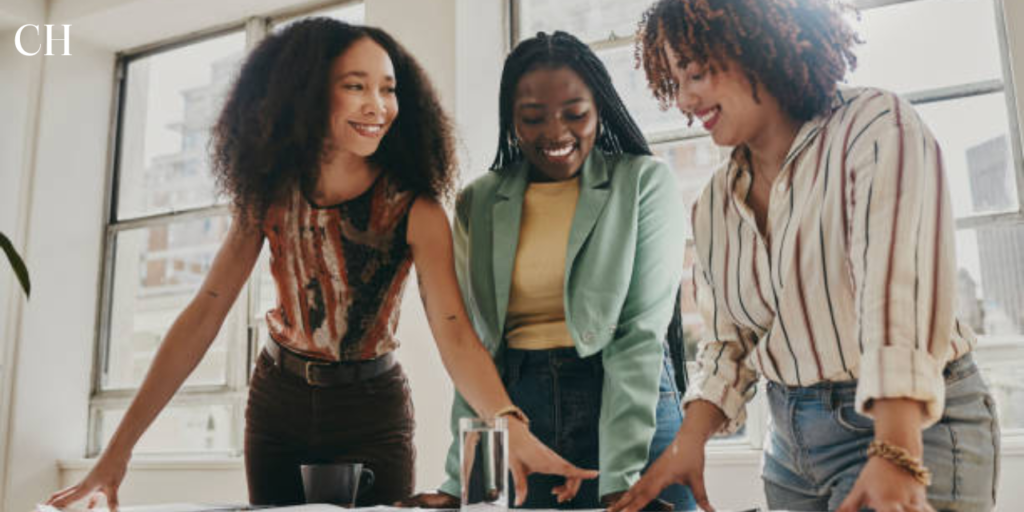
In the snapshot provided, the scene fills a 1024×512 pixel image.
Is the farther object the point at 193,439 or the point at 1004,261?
the point at 193,439

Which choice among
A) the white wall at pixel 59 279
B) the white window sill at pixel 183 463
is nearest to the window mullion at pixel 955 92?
the white window sill at pixel 183 463

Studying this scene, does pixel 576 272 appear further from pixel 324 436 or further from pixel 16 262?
pixel 16 262

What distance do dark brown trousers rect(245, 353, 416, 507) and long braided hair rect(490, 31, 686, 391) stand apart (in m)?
0.49

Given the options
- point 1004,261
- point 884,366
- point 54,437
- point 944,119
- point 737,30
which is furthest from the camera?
point 54,437

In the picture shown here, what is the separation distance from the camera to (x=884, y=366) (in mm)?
815

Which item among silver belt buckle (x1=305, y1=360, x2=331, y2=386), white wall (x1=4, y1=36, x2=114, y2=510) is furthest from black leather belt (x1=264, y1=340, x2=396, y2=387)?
white wall (x1=4, y1=36, x2=114, y2=510)

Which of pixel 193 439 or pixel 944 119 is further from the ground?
pixel 944 119

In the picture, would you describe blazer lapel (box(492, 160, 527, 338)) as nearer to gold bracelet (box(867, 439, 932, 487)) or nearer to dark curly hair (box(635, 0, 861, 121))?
dark curly hair (box(635, 0, 861, 121))

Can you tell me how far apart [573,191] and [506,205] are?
0.38ft

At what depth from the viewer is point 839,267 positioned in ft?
3.21

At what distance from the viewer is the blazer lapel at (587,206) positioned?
4.59 feet

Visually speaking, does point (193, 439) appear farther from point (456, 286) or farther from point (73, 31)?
point (456, 286)

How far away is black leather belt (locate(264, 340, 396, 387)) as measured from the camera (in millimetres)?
1444

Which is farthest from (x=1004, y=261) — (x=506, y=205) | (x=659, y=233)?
(x=506, y=205)
